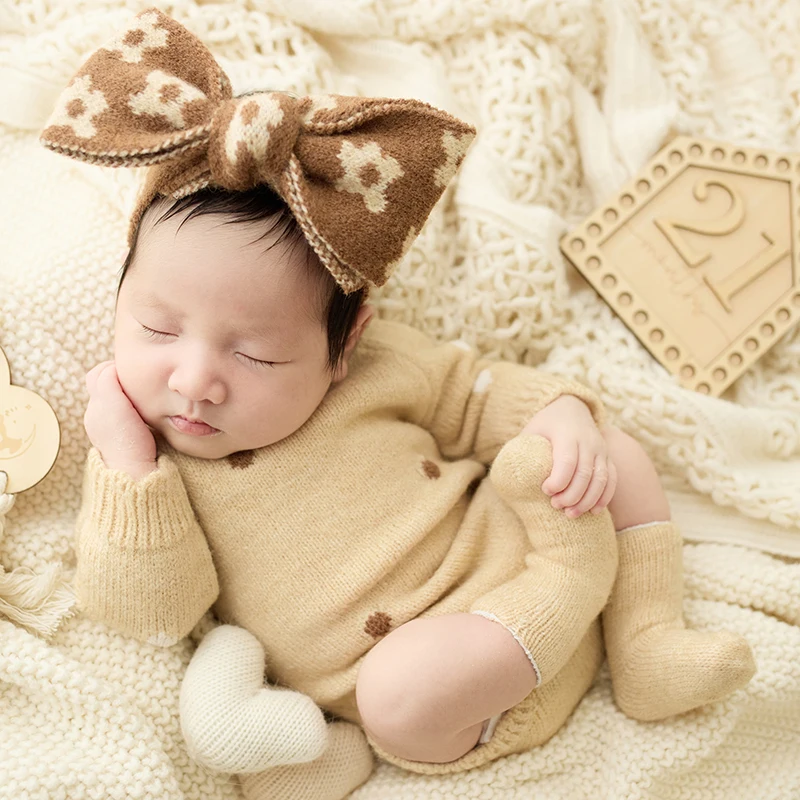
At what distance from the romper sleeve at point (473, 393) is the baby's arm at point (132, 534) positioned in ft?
1.36

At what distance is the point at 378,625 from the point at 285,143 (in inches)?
25.9

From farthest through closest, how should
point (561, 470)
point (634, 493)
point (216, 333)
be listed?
point (634, 493) → point (561, 470) → point (216, 333)

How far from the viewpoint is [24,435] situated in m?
1.13

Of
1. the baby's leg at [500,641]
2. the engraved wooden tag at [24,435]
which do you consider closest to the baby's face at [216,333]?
the engraved wooden tag at [24,435]

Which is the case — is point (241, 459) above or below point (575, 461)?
below

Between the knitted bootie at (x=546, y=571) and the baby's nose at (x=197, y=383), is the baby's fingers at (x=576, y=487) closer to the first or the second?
the knitted bootie at (x=546, y=571)

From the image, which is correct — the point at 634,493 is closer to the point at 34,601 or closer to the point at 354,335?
the point at 354,335

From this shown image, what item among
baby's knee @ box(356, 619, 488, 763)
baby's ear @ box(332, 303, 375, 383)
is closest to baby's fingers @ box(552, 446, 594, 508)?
baby's knee @ box(356, 619, 488, 763)

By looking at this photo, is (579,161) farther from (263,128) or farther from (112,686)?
(112,686)

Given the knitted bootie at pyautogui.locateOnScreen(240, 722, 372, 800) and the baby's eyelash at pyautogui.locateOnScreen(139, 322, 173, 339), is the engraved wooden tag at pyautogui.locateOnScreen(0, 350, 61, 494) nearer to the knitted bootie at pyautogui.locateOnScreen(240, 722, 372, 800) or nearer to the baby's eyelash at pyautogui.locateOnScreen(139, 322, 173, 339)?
the baby's eyelash at pyautogui.locateOnScreen(139, 322, 173, 339)

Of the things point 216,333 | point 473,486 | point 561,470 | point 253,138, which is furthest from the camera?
point 473,486

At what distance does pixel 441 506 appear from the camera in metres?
1.23

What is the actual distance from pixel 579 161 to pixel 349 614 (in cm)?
93

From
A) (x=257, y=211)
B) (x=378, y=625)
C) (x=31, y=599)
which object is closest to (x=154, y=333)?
(x=257, y=211)
